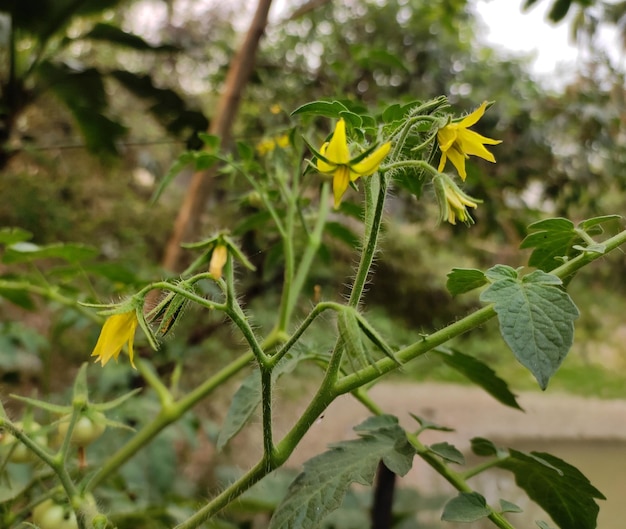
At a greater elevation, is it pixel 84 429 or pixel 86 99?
pixel 86 99

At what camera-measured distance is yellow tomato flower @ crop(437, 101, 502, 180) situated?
0.26 metres

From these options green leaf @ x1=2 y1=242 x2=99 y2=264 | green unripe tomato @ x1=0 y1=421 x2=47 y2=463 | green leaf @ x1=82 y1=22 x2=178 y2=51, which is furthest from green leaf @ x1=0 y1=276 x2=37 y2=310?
green leaf @ x1=82 y1=22 x2=178 y2=51

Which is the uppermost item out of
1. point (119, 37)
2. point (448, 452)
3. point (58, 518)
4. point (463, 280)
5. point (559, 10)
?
point (559, 10)

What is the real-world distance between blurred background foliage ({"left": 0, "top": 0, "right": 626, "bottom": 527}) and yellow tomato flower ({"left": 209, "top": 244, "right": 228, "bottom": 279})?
0.74 metres

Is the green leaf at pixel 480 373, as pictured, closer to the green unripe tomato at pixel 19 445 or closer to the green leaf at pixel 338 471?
the green leaf at pixel 338 471

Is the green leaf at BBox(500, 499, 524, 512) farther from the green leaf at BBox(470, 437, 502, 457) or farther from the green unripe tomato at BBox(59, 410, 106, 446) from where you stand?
the green unripe tomato at BBox(59, 410, 106, 446)

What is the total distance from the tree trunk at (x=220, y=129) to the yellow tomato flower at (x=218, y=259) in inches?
25.8

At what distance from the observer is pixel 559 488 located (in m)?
0.33

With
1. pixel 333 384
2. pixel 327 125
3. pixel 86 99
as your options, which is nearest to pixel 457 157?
pixel 333 384

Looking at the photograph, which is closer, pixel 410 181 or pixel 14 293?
pixel 410 181

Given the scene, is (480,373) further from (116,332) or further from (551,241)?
(116,332)

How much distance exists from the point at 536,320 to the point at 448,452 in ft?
0.45

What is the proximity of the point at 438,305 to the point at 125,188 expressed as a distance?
891mm

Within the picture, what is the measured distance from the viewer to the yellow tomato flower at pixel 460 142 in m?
0.26
